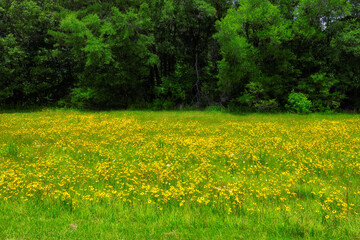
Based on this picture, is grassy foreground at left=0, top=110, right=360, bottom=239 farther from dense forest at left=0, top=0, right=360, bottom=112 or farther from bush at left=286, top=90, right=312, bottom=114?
dense forest at left=0, top=0, right=360, bottom=112

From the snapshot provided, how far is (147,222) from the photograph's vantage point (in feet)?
13.1

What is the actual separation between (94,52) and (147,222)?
847 inches

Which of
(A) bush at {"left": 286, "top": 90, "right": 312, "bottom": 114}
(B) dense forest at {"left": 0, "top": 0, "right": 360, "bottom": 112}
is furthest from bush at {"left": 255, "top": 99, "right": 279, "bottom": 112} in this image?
(A) bush at {"left": 286, "top": 90, "right": 312, "bottom": 114}

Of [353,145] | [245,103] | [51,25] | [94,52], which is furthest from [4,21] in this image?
[353,145]

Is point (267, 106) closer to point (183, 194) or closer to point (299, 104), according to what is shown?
point (299, 104)

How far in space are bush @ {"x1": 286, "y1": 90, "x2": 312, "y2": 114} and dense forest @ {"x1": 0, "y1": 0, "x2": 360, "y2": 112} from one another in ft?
0.30

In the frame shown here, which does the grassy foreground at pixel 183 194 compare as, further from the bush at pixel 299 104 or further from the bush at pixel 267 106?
the bush at pixel 267 106

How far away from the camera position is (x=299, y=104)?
67.2 feet

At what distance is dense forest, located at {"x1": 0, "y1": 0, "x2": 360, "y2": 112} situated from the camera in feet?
71.9

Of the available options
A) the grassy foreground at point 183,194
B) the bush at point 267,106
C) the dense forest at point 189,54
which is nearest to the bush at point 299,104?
the dense forest at point 189,54

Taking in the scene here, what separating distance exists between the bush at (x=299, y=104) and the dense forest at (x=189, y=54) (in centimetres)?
9

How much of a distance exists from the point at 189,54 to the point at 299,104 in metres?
13.6

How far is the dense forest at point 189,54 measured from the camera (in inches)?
862

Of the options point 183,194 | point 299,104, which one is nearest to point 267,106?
point 299,104
